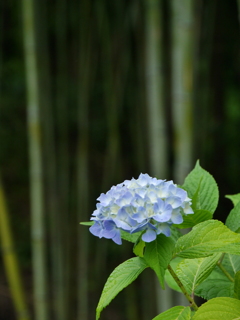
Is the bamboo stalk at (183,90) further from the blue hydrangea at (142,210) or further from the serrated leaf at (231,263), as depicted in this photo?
the blue hydrangea at (142,210)

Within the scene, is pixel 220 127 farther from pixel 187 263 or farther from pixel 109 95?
pixel 187 263

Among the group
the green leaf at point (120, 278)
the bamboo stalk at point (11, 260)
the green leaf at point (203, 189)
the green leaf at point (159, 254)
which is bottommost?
the bamboo stalk at point (11, 260)

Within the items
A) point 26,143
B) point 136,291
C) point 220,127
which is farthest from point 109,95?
point 26,143

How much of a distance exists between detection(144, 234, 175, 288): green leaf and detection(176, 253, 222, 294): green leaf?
0.22ft

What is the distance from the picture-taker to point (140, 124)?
7.53 ft

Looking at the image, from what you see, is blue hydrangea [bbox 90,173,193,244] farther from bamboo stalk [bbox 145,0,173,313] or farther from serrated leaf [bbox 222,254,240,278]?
bamboo stalk [bbox 145,0,173,313]

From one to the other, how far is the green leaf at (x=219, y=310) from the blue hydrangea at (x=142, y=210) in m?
0.07

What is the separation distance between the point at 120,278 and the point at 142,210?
0.24ft

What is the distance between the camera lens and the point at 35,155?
1.82m

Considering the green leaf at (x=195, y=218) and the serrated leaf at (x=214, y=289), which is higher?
the green leaf at (x=195, y=218)

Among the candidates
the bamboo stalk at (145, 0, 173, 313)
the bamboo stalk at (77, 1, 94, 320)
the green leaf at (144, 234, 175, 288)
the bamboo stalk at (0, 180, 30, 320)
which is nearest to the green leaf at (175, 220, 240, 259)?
the green leaf at (144, 234, 175, 288)

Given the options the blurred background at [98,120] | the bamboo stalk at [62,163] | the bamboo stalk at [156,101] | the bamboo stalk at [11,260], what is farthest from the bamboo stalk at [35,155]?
the bamboo stalk at [156,101]

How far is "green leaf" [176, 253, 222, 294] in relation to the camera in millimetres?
426

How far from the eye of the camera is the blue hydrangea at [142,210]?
37cm
